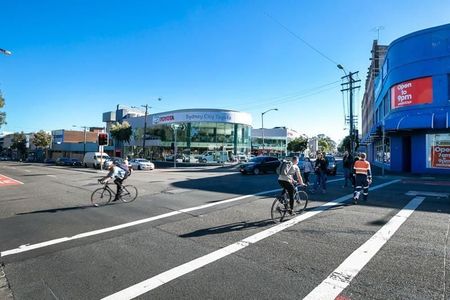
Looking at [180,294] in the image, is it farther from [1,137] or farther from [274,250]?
[1,137]

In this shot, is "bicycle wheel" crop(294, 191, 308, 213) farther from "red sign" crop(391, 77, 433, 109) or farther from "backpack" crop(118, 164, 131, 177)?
"red sign" crop(391, 77, 433, 109)

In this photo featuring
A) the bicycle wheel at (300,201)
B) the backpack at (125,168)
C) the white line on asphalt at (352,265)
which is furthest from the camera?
the backpack at (125,168)

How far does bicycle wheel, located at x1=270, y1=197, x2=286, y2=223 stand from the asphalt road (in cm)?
22

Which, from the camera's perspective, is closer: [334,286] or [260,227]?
[334,286]

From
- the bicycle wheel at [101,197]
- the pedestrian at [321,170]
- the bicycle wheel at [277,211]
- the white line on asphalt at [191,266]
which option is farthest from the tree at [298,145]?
the white line on asphalt at [191,266]

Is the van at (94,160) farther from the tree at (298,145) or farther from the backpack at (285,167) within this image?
the tree at (298,145)

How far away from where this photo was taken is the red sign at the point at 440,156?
22.8 m

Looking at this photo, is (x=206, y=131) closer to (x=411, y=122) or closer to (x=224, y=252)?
(x=411, y=122)

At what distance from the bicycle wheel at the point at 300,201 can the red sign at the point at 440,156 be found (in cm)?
1832

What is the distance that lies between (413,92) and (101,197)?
23.2 metres

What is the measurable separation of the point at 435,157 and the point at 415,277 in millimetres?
22434

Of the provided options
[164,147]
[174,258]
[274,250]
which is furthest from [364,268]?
[164,147]

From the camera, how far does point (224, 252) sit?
5891mm

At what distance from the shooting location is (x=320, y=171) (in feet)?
45.8
